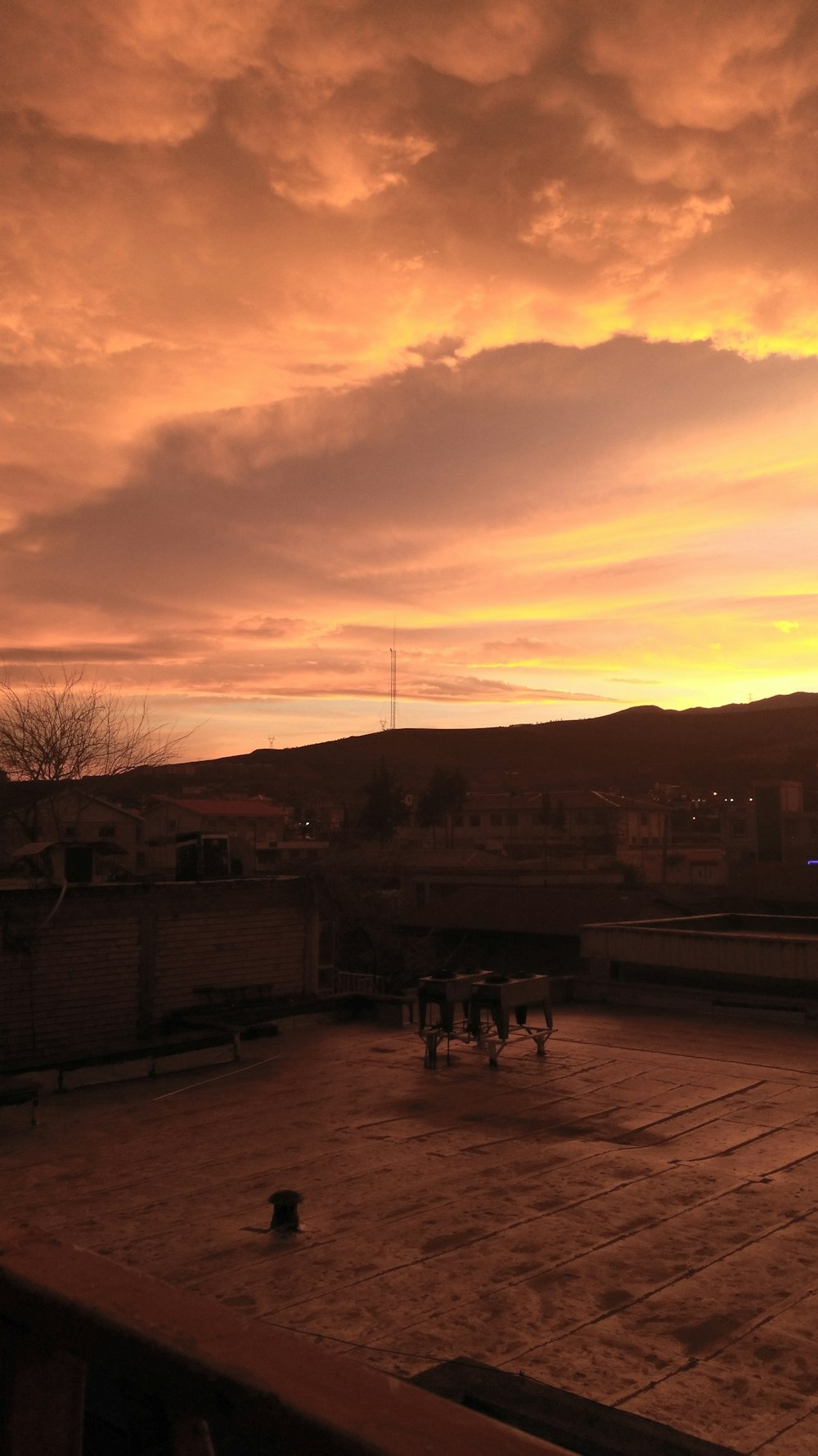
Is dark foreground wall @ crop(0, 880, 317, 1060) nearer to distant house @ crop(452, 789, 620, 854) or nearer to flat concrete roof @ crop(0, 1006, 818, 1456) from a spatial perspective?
flat concrete roof @ crop(0, 1006, 818, 1456)

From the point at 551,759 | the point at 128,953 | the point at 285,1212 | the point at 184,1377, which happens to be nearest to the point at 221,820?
the point at 128,953

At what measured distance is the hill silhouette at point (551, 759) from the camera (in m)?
133

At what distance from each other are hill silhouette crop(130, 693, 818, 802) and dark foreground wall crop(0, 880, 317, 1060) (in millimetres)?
94363

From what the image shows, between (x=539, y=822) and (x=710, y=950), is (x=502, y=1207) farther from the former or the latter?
(x=539, y=822)

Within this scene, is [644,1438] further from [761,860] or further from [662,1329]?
[761,860]

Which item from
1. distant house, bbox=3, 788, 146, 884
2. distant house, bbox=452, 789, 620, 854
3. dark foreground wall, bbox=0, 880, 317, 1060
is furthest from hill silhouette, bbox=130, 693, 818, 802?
dark foreground wall, bbox=0, 880, 317, 1060

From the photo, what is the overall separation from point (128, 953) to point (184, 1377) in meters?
14.6

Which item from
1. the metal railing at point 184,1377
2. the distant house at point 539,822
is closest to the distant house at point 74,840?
the metal railing at point 184,1377

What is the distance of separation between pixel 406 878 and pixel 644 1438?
49.3 metres

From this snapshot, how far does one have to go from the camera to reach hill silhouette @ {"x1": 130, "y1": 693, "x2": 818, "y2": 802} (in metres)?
133

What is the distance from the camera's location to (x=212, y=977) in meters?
16.7

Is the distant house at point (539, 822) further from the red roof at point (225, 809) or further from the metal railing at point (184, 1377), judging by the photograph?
the metal railing at point (184, 1377)

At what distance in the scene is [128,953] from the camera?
15.5 m

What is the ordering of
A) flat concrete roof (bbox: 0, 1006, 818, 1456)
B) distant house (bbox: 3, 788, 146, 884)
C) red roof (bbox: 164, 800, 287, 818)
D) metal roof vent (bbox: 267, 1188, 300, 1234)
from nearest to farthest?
flat concrete roof (bbox: 0, 1006, 818, 1456), metal roof vent (bbox: 267, 1188, 300, 1234), distant house (bbox: 3, 788, 146, 884), red roof (bbox: 164, 800, 287, 818)
